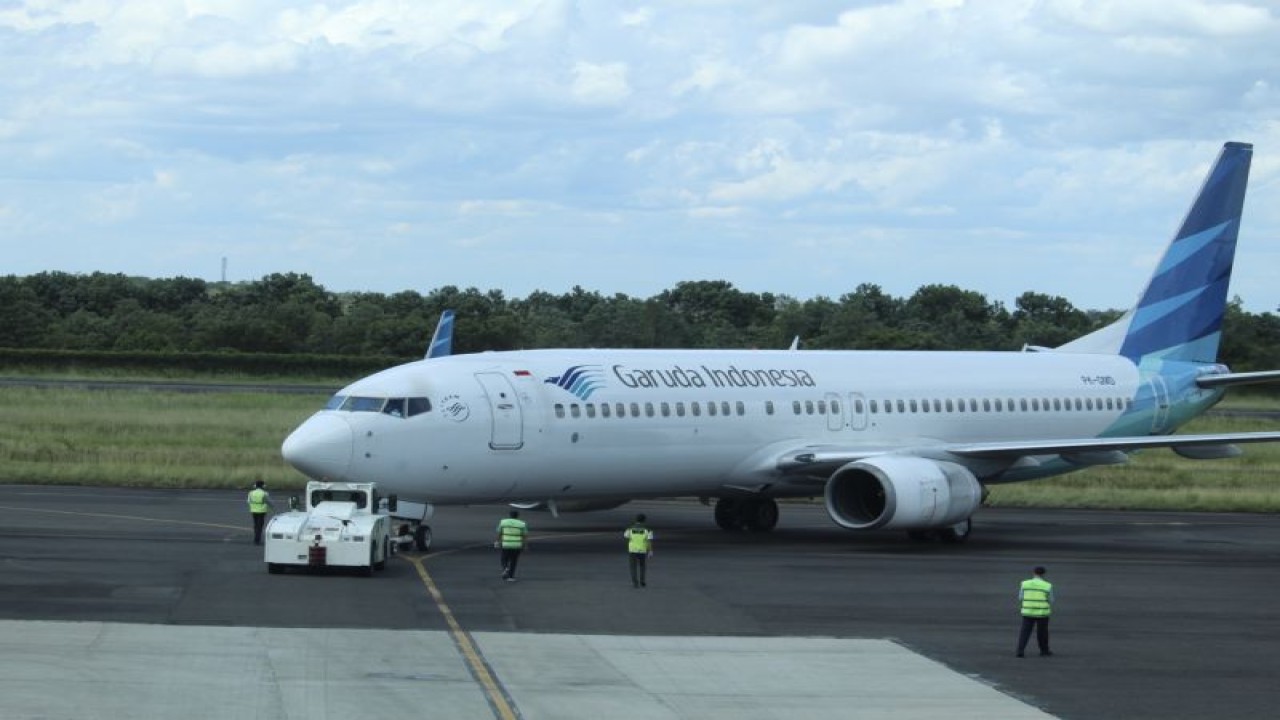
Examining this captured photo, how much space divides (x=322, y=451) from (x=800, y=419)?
11657mm

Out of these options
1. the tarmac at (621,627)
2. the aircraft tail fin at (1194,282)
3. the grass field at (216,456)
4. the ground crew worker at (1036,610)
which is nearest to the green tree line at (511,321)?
the grass field at (216,456)

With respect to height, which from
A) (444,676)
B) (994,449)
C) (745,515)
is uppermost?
(994,449)

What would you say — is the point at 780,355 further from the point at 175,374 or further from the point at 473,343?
the point at 175,374

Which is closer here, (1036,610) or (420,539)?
(1036,610)

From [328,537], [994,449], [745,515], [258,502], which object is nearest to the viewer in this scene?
[328,537]

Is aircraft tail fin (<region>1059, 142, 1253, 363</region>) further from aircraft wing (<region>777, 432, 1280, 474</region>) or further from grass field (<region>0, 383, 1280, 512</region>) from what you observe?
aircraft wing (<region>777, 432, 1280, 474</region>)

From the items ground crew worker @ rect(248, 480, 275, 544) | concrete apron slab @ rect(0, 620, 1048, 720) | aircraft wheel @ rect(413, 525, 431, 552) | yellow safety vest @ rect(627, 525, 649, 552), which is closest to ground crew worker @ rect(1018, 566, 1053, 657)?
concrete apron slab @ rect(0, 620, 1048, 720)

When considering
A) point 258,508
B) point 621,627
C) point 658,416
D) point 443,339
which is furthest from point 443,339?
point 621,627

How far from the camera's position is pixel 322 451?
1355 inches

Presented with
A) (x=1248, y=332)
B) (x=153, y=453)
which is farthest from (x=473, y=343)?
(x=1248, y=332)

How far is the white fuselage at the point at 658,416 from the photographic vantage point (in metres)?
35.0

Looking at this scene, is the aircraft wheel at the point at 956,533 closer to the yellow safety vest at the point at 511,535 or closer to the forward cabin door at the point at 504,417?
the forward cabin door at the point at 504,417

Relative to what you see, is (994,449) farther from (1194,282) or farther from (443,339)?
(443,339)

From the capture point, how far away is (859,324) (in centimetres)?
10700
